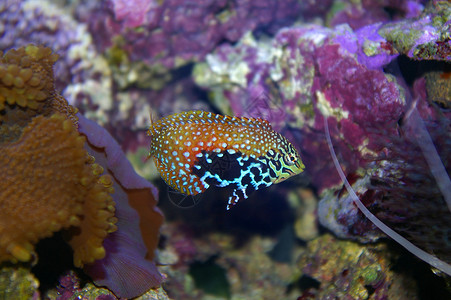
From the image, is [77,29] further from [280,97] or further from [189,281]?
[189,281]

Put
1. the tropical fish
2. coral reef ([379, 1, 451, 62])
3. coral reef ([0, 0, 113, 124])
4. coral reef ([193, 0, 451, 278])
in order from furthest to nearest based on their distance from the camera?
coral reef ([0, 0, 113, 124]), coral reef ([379, 1, 451, 62]), coral reef ([193, 0, 451, 278]), the tropical fish

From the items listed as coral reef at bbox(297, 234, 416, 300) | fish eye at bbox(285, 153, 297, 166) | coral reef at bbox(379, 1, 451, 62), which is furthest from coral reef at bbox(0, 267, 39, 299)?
coral reef at bbox(379, 1, 451, 62)

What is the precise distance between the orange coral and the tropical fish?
60 cm

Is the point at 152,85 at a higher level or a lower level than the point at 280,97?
higher

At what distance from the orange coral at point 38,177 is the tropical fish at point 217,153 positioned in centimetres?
60

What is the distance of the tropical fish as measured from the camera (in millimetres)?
2797

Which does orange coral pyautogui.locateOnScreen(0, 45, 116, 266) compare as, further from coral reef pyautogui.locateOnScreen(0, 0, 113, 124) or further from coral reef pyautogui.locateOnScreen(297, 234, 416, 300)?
coral reef pyautogui.locateOnScreen(297, 234, 416, 300)

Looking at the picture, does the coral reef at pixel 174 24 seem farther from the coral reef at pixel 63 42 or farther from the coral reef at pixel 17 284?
the coral reef at pixel 17 284

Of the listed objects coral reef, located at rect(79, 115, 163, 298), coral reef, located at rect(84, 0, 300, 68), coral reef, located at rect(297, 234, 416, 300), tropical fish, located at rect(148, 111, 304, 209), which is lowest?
coral reef, located at rect(297, 234, 416, 300)

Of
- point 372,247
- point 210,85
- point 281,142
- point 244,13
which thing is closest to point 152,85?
point 210,85

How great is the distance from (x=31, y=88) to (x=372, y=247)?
3.96 meters

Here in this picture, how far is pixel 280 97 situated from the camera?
17.1 ft

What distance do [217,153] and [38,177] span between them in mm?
1422

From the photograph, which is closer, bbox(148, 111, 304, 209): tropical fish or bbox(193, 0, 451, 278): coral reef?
bbox(148, 111, 304, 209): tropical fish
